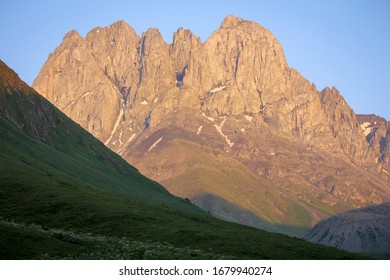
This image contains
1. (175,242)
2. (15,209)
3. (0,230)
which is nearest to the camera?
(0,230)

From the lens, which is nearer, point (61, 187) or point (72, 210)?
point (72, 210)

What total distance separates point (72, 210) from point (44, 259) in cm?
7160

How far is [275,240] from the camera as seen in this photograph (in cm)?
11888

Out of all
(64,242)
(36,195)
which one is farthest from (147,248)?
(36,195)

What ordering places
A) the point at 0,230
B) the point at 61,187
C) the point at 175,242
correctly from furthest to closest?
the point at 61,187 → the point at 175,242 → the point at 0,230

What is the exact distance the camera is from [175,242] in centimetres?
10550

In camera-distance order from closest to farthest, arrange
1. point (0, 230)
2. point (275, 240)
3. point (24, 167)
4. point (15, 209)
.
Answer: point (0, 230) → point (275, 240) → point (15, 209) → point (24, 167)

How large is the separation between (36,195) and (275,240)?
57.9 metres

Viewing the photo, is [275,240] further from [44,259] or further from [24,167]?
[24,167]
